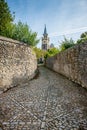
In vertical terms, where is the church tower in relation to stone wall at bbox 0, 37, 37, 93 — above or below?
above

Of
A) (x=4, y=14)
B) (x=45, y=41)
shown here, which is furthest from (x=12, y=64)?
(x=45, y=41)

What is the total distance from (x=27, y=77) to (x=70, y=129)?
8630mm

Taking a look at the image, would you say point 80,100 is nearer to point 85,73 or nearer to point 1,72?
point 85,73

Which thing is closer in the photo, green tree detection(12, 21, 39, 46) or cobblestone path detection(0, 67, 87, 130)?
cobblestone path detection(0, 67, 87, 130)

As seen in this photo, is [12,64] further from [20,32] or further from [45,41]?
[45,41]

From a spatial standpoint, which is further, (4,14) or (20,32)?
(20,32)

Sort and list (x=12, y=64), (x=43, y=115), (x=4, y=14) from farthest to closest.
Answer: (x=4, y=14)
(x=12, y=64)
(x=43, y=115)

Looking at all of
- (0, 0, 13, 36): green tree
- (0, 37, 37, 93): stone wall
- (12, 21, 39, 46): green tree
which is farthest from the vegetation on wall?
(0, 37, 37, 93): stone wall

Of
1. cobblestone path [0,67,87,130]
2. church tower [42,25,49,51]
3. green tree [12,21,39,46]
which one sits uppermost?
church tower [42,25,49,51]

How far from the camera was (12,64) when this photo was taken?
9281 millimetres

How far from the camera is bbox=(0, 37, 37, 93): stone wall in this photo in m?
8.27

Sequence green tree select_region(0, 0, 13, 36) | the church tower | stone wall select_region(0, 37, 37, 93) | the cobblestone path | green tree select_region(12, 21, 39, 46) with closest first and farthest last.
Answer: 1. the cobblestone path
2. stone wall select_region(0, 37, 37, 93)
3. green tree select_region(0, 0, 13, 36)
4. green tree select_region(12, 21, 39, 46)
5. the church tower

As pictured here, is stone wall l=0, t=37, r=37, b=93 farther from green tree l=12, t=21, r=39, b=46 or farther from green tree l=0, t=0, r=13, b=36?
green tree l=12, t=21, r=39, b=46

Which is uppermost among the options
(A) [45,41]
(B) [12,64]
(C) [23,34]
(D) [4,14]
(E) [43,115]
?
(A) [45,41]
